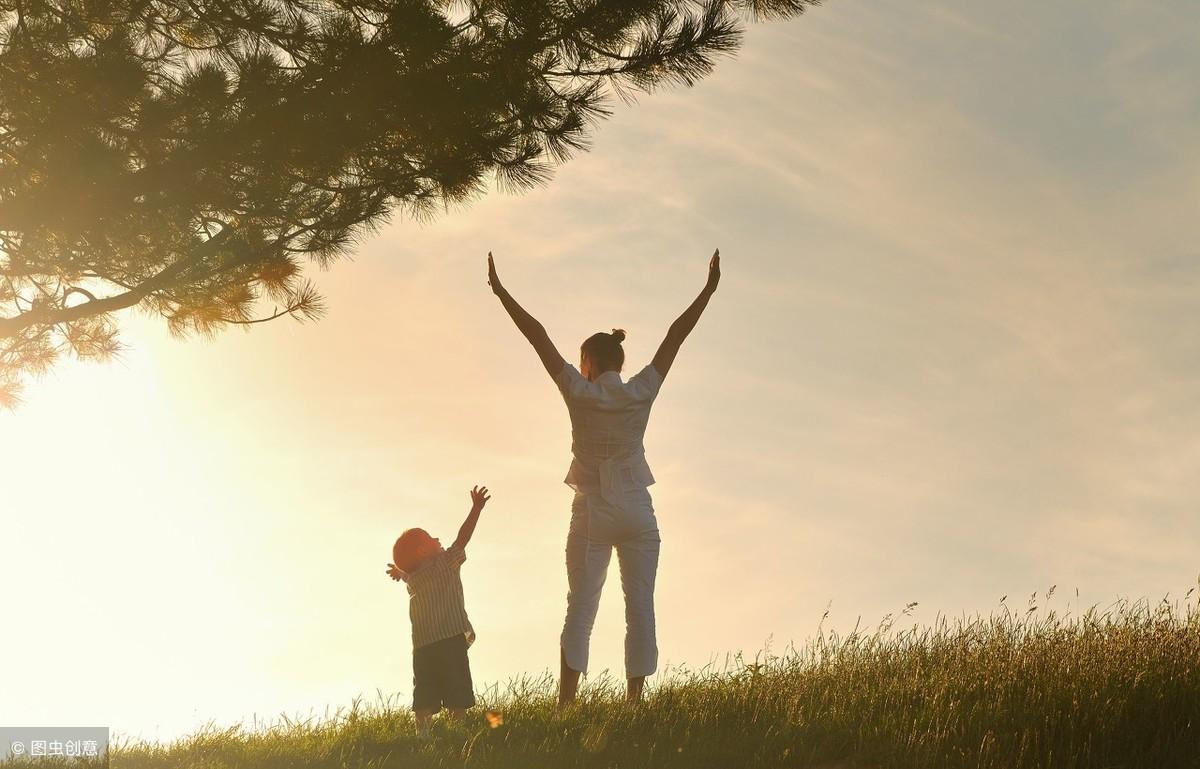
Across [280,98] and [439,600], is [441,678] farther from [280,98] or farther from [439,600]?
[280,98]

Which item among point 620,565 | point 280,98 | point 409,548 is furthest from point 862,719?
point 280,98

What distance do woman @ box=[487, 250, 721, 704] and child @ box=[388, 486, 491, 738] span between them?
101 cm

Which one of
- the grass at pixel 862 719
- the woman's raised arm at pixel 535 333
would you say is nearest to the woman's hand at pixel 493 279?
the woman's raised arm at pixel 535 333

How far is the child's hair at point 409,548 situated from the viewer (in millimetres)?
7445

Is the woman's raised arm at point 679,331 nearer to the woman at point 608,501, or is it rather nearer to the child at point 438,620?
the woman at point 608,501

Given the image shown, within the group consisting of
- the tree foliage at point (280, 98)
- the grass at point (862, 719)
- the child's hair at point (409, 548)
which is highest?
the tree foliage at point (280, 98)

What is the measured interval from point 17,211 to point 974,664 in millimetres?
7546

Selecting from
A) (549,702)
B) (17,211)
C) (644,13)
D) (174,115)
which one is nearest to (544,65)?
(644,13)

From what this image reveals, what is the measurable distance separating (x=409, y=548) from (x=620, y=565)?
1.65m

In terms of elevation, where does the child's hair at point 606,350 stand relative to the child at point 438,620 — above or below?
above

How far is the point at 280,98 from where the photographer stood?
873cm

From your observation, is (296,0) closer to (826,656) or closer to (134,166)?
(134,166)

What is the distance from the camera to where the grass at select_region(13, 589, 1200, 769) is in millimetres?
5559

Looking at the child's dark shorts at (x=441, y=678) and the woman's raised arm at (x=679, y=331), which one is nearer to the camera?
the woman's raised arm at (x=679, y=331)
